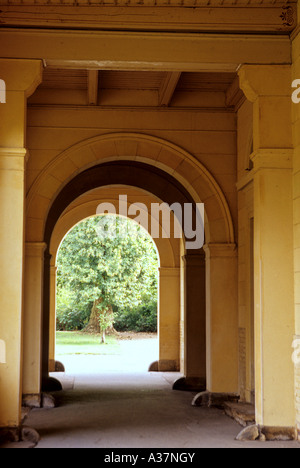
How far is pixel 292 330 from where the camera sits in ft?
22.2

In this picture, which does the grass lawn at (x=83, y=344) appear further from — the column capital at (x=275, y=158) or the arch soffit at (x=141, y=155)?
the column capital at (x=275, y=158)

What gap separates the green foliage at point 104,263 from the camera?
2775cm

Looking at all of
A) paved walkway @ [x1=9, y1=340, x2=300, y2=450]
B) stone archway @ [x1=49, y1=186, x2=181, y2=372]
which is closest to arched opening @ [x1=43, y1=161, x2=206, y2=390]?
paved walkway @ [x1=9, y1=340, x2=300, y2=450]

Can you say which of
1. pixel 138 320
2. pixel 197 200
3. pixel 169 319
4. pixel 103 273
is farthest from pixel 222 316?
pixel 138 320

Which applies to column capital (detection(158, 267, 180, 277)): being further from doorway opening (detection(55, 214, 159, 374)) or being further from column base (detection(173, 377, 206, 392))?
doorway opening (detection(55, 214, 159, 374))

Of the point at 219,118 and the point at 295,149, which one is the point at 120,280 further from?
the point at 295,149

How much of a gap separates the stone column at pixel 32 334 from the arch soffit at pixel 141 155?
93cm

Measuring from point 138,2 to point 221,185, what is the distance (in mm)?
3742

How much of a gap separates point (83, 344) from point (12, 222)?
2129 centimetres

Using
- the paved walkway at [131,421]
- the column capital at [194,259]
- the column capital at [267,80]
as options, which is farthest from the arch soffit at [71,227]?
the column capital at [267,80]

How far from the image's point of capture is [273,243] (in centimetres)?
687

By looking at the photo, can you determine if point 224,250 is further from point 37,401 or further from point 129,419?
point 37,401

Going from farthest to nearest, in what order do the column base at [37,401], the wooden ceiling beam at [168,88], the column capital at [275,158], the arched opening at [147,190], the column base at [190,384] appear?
the arched opening at [147,190] → the column base at [190,384] → the column base at [37,401] → the wooden ceiling beam at [168,88] → the column capital at [275,158]

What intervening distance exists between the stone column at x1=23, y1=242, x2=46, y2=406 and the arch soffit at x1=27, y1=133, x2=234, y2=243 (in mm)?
932
